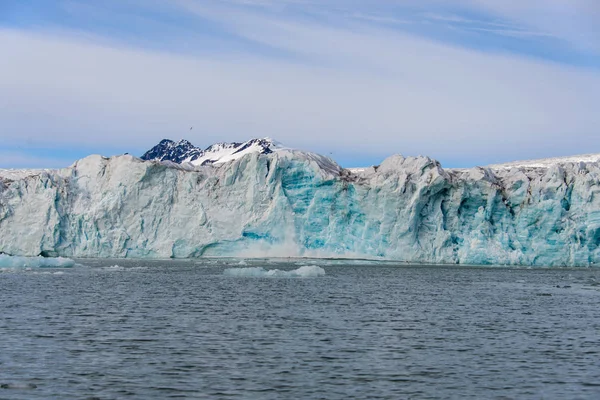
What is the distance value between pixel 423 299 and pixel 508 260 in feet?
59.8

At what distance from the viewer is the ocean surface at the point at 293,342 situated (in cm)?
1141

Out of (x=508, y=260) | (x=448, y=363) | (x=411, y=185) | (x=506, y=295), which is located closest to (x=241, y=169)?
(x=411, y=185)

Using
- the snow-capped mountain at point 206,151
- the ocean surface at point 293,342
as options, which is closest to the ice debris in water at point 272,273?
the ocean surface at point 293,342

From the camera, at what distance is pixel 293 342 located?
15.3m

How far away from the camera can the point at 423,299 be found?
24.8 metres

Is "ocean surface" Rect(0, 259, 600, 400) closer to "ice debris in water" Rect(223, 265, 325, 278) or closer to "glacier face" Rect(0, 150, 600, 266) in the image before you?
"ice debris in water" Rect(223, 265, 325, 278)

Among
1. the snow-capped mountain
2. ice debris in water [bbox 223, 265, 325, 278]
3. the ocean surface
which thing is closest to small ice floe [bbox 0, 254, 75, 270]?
the ocean surface

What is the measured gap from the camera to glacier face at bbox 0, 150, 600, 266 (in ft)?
135

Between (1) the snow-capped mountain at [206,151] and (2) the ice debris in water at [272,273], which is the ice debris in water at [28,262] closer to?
(2) the ice debris in water at [272,273]

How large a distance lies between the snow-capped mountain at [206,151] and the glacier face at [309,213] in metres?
31.4

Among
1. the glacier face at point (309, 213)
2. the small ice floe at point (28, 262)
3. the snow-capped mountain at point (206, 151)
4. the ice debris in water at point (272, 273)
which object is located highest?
the snow-capped mountain at point (206, 151)

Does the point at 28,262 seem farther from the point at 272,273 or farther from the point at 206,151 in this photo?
the point at 206,151

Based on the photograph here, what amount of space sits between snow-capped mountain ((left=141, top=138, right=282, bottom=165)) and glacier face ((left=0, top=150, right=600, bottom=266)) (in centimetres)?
3140

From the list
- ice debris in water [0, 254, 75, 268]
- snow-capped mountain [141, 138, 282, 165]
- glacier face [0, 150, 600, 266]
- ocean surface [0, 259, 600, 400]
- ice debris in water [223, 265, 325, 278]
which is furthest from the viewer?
snow-capped mountain [141, 138, 282, 165]
